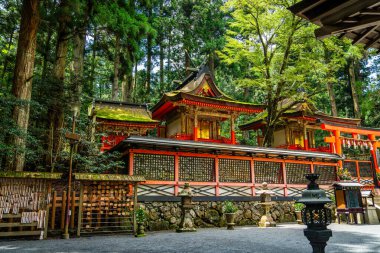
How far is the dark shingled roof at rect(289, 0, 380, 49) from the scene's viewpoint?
12.4 ft

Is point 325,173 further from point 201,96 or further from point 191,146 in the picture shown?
point 191,146

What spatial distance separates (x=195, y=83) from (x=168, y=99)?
11.2 ft

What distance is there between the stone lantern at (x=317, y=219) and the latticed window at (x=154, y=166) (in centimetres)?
914

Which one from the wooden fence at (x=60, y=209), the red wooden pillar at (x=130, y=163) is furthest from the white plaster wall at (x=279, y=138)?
the wooden fence at (x=60, y=209)

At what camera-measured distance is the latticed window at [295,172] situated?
16.9 metres

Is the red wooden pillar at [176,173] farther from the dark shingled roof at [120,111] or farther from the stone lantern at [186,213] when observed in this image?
the dark shingled roof at [120,111]

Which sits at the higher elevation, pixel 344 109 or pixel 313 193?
pixel 344 109

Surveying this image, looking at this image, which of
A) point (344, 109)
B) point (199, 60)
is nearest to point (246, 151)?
point (199, 60)

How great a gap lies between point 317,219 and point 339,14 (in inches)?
119

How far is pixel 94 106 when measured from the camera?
68.8 ft

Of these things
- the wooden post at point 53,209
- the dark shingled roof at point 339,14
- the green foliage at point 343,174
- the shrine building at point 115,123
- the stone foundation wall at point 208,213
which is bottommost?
the stone foundation wall at point 208,213

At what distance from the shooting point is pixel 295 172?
1717 cm

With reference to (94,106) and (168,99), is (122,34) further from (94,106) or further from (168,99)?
(94,106)

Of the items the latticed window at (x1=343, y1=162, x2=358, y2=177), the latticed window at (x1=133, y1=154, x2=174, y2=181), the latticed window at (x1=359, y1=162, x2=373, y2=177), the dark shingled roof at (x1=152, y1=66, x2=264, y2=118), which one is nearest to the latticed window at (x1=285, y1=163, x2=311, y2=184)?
the latticed window at (x1=343, y1=162, x2=358, y2=177)
